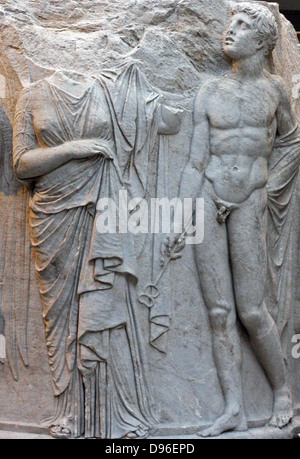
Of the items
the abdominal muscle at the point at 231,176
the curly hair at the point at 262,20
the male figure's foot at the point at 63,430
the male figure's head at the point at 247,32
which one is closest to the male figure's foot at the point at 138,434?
the male figure's foot at the point at 63,430

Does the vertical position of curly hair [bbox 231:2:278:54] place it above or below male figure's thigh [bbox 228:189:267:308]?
above

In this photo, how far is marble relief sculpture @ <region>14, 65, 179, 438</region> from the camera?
6.18 m

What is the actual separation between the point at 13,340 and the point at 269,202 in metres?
1.94

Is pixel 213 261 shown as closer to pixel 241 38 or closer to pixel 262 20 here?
pixel 241 38

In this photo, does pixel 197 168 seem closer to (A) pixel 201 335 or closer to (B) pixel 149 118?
(B) pixel 149 118

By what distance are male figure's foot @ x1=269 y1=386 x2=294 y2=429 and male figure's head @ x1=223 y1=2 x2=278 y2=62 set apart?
2.25m

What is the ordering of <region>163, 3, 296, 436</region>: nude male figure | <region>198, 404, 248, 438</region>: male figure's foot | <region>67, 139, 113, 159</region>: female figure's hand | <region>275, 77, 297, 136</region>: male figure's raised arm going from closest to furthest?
1. <region>67, 139, 113, 159</region>: female figure's hand
2. <region>198, 404, 248, 438</region>: male figure's foot
3. <region>163, 3, 296, 436</region>: nude male figure
4. <region>275, 77, 297, 136</region>: male figure's raised arm

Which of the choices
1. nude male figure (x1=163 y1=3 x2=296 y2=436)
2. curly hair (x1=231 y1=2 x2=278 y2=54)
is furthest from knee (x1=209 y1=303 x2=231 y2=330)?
curly hair (x1=231 y1=2 x2=278 y2=54)

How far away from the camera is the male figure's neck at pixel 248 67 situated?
6531 millimetres

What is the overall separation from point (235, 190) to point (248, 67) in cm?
83

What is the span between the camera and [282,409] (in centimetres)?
661

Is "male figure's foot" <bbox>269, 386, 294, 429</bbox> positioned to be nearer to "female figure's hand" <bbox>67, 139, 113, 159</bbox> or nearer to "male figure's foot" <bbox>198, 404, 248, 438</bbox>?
"male figure's foot" <bbox>198, 404, 248, 438</bbox>

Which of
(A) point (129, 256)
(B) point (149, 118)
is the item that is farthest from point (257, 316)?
(B) point (149, 118)

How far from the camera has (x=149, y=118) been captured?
248 inches
